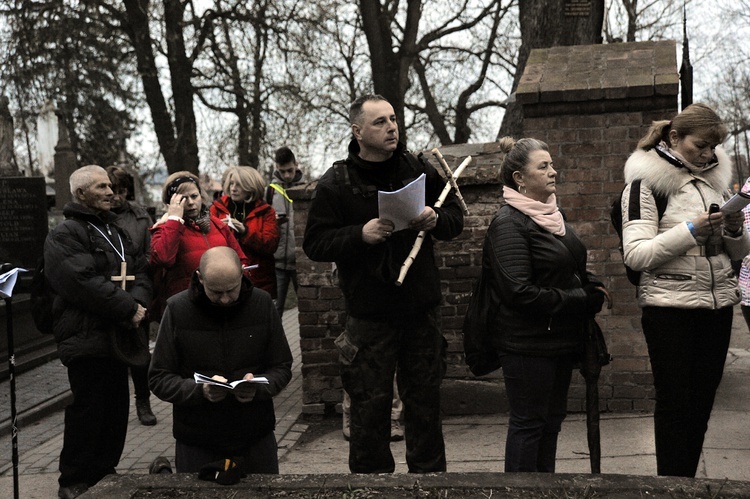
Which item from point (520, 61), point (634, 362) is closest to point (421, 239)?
point (634, 362)

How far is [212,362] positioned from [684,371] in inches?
83.1

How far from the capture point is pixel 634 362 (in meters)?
6.04

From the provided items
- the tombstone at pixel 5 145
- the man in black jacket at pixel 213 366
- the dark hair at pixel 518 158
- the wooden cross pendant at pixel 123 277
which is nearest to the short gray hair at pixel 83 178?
the wooden cross pendant at pixel 123 277

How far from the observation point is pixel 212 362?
3.95m

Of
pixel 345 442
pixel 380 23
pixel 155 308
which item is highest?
pixel 380 23

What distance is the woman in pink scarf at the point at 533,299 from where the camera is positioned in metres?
4.01

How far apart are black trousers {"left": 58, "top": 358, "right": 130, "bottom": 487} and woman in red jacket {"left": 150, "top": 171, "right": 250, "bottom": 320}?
2.73 ft

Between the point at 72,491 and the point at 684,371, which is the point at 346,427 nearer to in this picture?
the point at 72,491

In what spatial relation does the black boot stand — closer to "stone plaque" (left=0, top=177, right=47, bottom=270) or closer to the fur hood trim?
"stone plaque" (left=0, top=177, right=47, bottom=270)

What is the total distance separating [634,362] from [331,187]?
285 centimetres

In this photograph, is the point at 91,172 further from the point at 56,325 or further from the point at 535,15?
the point at 535,15

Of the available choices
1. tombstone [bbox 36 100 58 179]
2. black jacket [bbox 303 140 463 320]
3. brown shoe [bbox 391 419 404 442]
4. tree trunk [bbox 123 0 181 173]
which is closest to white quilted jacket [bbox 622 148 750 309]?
black jacket [bbox 303 140 463 320]

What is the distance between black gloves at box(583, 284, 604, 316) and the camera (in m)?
4.07

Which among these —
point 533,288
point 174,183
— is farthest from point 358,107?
point 174,183
